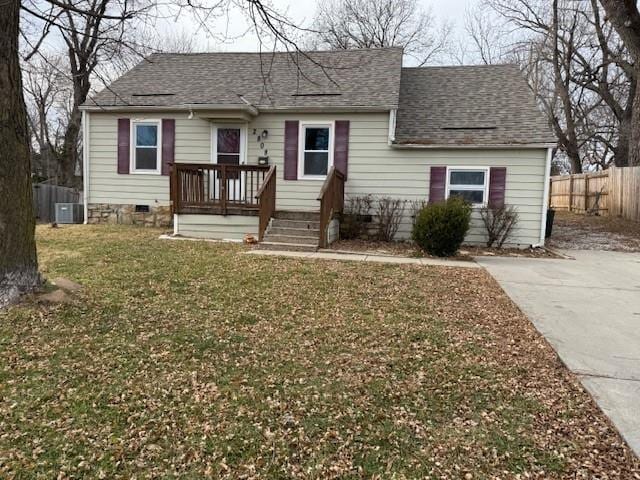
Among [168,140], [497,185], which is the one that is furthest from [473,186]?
[168,140]

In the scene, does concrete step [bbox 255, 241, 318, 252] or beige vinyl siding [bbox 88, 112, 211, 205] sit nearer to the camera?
concrete step [bbox 255, 241, 318, 252]

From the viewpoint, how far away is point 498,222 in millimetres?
10055

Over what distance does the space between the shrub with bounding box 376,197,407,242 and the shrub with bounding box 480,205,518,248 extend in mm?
1874

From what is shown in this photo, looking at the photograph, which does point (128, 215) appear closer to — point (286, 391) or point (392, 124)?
point (392, 124)

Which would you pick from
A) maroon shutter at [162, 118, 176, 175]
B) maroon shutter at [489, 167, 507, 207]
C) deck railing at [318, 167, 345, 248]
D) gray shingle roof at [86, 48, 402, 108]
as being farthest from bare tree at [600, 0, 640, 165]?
maroon shutter at [162, 118, 176, 175]

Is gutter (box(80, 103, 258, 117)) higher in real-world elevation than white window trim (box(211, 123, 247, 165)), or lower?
higher

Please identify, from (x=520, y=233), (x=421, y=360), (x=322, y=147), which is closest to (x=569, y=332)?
(x=421, y=360)

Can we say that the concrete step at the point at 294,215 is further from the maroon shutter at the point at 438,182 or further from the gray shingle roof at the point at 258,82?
the maroon shutter at the point at 438,182

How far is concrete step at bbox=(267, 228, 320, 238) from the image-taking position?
9307mm

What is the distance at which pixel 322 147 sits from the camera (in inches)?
433

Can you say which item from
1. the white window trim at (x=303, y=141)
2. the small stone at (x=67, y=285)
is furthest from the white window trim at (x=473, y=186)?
the small stone at (x=67, y=285)

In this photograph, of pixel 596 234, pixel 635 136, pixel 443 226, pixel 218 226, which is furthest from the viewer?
pixel 635 136

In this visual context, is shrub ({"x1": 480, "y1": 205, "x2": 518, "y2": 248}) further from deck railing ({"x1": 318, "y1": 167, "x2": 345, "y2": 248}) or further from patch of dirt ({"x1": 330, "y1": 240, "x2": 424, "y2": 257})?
deck railing ({"x1": 318, "y1": 167, "x2": 345, "y2": 248})

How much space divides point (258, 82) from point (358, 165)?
3838 mm
